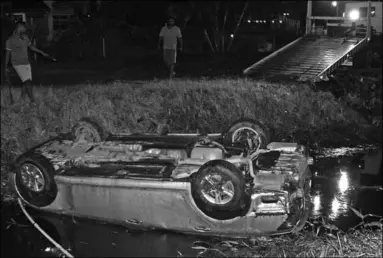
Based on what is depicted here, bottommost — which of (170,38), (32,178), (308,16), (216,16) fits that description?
(32,178)

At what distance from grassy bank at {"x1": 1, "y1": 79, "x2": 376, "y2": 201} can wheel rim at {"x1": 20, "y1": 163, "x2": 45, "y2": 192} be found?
3.14 m

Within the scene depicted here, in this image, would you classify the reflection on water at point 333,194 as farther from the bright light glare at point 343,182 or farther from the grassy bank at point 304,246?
the grassy bank at point 304,246

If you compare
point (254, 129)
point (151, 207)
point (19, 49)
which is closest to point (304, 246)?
point (151, 207)

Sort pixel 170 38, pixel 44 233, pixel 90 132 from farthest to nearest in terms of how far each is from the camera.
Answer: pixel 170 38 → pixel 90 132 → pixel 44 233

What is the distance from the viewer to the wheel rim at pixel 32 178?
6.80 meters

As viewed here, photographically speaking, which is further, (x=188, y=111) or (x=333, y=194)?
(x=188, y=111)

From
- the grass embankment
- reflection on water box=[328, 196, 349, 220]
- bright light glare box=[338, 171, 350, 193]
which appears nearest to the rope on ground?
the grass embankment

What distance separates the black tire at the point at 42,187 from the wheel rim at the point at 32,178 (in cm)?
1

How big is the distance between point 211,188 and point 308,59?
1224cm

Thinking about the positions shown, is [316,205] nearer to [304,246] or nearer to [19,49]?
[304,246]

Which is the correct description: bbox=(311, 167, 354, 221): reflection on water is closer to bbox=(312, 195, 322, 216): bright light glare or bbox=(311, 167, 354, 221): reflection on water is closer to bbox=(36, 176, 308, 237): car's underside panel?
bbox=(312, 195, 322, 216): bright light glare

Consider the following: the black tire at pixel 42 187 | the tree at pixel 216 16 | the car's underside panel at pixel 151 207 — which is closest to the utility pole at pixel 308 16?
the tree at pixel 216 16

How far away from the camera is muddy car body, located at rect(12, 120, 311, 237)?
585 centimetres

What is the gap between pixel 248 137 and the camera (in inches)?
303
